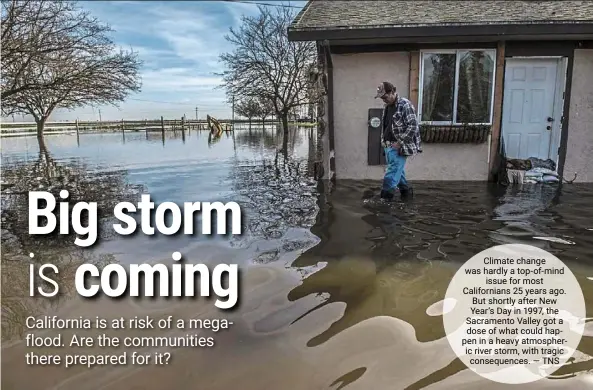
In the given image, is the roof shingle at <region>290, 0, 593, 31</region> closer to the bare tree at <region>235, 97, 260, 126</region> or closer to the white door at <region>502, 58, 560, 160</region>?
the white door at <region>502, 58, 560, 160</region>

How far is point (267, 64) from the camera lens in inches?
870

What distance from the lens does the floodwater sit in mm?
2271

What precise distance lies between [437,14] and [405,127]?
10.1 ft

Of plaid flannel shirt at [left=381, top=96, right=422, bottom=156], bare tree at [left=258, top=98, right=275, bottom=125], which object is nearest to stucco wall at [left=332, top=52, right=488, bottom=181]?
plaid flannel shirt at [left=381, top=96, right=422, bottom=156]

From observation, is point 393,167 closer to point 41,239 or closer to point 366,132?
point 366,132

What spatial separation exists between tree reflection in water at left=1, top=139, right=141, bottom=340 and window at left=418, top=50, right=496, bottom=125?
5.24m

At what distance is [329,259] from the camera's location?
12.6ft

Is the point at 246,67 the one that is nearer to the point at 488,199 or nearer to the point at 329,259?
the point at 488,199

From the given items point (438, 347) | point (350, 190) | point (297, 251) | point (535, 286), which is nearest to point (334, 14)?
point (350, 190)

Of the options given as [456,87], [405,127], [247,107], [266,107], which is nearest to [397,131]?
[405,127]

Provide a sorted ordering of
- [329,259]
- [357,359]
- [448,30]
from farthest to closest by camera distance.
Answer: [448,30], [329,259], [357,359]

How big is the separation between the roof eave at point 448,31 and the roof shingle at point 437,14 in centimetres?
6

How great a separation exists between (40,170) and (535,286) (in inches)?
424

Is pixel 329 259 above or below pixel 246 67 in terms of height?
below
